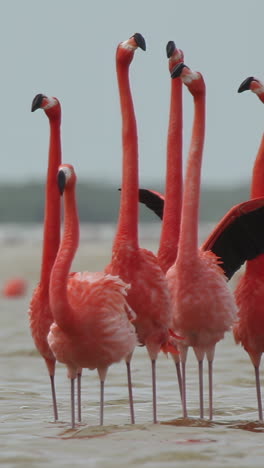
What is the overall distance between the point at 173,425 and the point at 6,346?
20.5 feet

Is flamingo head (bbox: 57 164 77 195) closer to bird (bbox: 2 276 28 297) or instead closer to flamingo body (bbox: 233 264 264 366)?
flamingo body (bbox: 233 264 264 366)

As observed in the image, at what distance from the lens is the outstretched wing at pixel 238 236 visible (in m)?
7.85

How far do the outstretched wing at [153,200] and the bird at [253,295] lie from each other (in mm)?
1048

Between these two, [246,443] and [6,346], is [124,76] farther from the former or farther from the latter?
[6,346]

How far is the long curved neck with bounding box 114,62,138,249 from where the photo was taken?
796cm

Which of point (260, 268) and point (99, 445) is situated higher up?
point (260, 268)

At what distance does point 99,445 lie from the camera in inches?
290

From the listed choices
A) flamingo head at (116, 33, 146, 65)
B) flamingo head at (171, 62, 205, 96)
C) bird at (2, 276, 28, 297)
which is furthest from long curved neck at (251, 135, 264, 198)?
bird at (2, 276, 28, 297)

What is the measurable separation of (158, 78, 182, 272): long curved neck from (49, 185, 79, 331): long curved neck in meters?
1.10

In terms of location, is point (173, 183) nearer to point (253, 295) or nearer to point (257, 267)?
point (257, 267)

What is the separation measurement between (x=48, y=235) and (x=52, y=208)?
0.19 metres

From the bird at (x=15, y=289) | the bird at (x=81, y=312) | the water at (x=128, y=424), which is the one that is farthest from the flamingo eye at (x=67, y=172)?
the bird at (x=15, y=289)

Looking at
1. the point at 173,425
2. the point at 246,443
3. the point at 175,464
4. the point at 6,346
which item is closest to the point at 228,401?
the point at 173,425

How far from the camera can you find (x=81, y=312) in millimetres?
7574
